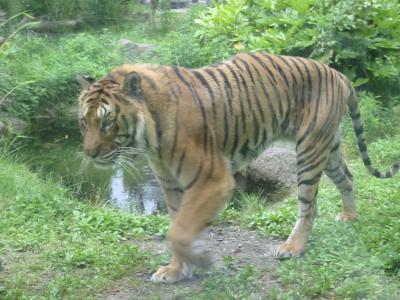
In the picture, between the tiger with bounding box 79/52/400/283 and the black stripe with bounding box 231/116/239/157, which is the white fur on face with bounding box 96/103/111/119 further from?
the black stripe with bounding box 231/116/239/157

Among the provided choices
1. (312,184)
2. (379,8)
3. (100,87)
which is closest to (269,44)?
(379,8)

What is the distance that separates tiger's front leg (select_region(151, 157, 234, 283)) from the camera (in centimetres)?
392

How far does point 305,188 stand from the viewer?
4840mm

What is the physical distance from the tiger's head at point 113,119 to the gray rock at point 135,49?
25.7 feet

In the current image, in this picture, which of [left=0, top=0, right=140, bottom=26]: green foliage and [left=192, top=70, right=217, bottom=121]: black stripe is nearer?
[left=192, top=70, right=217, bottom=121]: black stripe

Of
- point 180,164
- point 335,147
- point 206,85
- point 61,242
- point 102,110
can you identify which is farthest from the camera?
point 335,147

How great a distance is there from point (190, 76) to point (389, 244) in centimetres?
172

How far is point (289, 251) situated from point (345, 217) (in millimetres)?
819

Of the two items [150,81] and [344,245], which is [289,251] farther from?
[150,81]

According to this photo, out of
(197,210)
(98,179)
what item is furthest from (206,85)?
(98,179)

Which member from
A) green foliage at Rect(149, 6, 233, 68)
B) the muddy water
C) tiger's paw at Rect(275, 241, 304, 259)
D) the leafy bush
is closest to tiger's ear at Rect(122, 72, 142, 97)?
tiger's paw at Rect(275, 241, 304, 259)

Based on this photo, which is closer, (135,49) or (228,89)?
(228,89)

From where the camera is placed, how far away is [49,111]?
10445 mm

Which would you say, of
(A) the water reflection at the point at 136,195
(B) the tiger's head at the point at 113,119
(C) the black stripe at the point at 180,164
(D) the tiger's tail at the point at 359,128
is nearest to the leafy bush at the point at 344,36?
(A) the water reflection at the point at 136,195
